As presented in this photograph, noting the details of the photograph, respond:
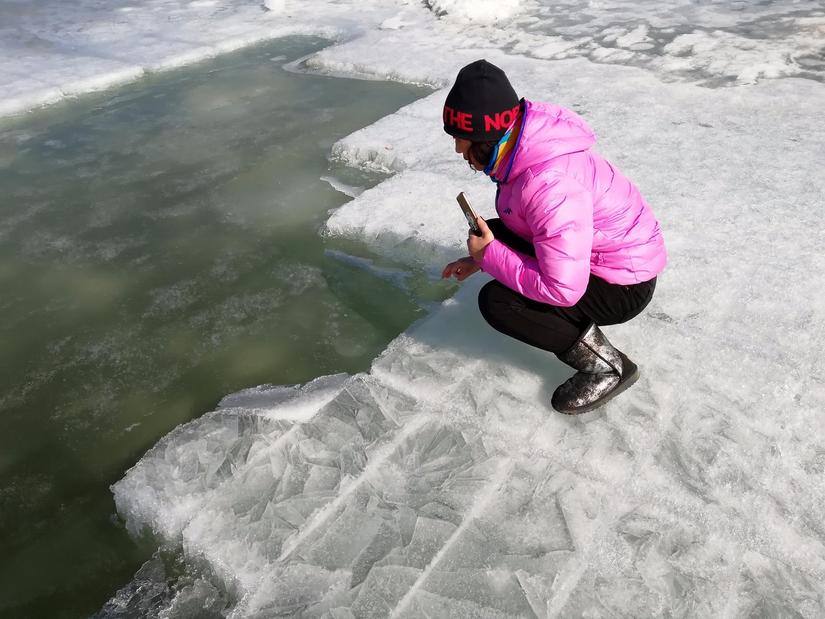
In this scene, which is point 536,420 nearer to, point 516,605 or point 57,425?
point 516,605

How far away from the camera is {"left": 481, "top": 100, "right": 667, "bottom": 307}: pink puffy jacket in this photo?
190 centimetres

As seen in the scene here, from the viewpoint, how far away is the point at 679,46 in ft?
20.1

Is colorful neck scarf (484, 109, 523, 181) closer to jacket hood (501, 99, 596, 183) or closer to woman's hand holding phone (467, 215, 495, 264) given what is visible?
jacket hood (501, 99, 596, 183)

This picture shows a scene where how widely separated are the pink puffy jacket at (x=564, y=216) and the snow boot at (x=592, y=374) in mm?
237

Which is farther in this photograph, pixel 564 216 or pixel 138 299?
pixel 138 299

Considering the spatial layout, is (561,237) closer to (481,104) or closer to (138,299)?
(481,104)

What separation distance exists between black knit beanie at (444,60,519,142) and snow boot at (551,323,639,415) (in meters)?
0.81

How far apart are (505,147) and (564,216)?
29 centimetres

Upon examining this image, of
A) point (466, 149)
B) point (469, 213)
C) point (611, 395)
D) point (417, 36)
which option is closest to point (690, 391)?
point (611, 395)

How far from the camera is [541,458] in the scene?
2207mm

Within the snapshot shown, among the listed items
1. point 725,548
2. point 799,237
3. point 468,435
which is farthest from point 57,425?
point 799,237

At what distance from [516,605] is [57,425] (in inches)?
80.0

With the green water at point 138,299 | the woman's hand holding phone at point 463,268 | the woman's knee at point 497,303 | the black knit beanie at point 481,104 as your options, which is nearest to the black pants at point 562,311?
the woman's knee at point 497,303

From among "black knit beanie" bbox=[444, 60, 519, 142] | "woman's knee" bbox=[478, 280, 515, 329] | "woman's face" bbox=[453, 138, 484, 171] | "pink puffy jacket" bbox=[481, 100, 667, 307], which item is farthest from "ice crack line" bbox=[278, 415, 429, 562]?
"black knit beanie" bbox=[444, 60, 519, 142]
